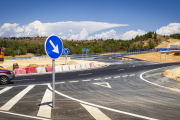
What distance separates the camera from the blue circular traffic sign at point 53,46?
630 cm

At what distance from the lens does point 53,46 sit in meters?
6.47

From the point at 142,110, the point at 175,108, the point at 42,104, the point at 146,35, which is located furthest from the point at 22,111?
the point at 146,35

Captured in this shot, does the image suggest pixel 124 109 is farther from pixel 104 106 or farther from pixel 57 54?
pixel 57 54

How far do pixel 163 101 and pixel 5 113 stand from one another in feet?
22.8

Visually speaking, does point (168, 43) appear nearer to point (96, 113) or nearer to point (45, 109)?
point (96, 113)

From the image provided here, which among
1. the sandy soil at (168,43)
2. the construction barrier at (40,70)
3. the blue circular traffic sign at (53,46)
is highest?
the sandy soil at (168,43)

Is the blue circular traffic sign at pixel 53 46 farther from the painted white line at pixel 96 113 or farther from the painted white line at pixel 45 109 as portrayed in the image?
the painted white line at pixel 96 113

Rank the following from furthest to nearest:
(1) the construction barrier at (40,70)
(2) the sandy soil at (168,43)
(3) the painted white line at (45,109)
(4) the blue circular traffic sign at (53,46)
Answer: (2) the sandy soil at (168,43)
(1) the construction barrier at (40,70)
(4) the blue circular traffic sign at (53,46)
(3) the painted white line at (45,109)

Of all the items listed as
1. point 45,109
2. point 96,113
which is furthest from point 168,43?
point 45,109

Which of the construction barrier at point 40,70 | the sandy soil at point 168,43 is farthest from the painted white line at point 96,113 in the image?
the sandy soil at point 168,43

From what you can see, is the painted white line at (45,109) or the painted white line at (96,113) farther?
the painted white line at (45,109)

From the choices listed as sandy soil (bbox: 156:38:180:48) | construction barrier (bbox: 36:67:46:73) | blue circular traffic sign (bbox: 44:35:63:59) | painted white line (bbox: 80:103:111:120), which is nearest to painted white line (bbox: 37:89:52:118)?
painted white line (bbox: 80:103:111:120)

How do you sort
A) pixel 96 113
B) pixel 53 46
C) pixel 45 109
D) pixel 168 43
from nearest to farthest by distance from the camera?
pixel 96 113 → pixel 53 46 → pixel 45 109 → pixel 168 43

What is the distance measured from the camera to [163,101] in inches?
312
